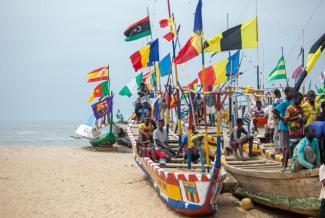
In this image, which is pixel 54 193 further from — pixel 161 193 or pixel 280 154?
pixel 280 154

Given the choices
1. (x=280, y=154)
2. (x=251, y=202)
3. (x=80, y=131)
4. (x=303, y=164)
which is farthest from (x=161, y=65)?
(x=80, y=131)

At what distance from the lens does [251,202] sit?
1065cm

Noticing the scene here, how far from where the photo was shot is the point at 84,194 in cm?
1260

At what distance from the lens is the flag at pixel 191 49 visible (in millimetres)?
10320

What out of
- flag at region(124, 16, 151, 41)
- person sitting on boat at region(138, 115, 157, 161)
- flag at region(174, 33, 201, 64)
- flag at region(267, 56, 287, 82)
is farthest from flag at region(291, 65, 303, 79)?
flag at region(174, 33, 201, 64)

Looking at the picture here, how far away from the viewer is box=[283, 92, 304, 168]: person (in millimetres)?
9398

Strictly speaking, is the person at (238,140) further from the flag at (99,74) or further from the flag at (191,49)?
the flag at (99,74)

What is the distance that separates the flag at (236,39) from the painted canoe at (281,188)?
9.87 feet

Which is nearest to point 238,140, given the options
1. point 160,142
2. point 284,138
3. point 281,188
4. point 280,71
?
point 160,142

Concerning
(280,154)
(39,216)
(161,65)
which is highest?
(161,65)

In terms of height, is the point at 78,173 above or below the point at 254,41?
below

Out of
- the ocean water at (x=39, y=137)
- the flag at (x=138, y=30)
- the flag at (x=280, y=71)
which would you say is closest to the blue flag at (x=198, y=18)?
the flag at (x=138, y=30)

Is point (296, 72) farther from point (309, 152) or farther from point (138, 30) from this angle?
point (309, 152)

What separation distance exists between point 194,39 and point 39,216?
547 cm
